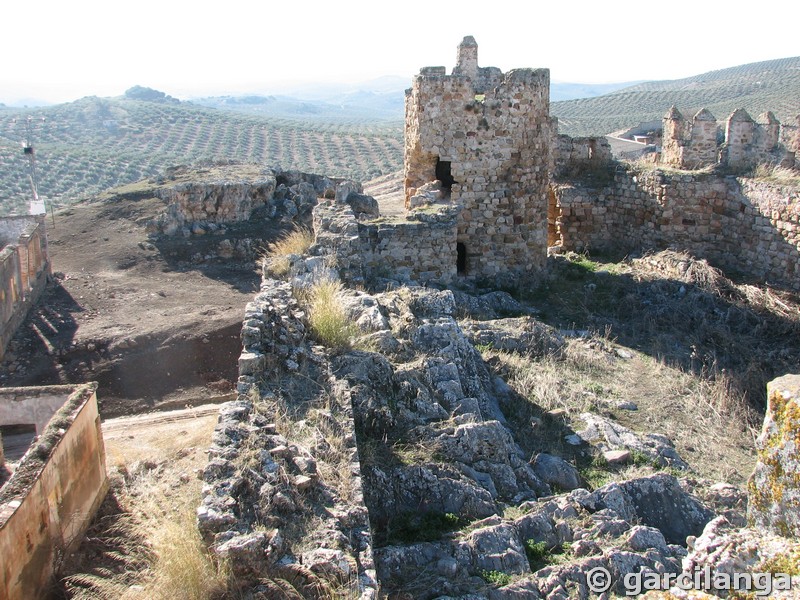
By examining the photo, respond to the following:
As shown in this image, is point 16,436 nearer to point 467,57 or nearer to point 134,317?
point 134,317

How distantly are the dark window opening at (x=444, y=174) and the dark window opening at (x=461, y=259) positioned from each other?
986mm

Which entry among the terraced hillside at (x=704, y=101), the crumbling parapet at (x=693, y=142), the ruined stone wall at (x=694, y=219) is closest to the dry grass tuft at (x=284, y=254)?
the ruined stone wall at (x=694, y=219)

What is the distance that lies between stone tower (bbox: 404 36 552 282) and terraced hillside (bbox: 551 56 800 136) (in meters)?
24.8

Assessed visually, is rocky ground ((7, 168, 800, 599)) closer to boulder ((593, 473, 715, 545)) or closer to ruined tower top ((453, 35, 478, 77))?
boulder ((593, 473, 715, 545))

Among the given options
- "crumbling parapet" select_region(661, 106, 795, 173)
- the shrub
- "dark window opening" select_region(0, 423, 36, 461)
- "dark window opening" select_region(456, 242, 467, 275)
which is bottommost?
"dark window opening" select_region(0, 423, 36, 461)

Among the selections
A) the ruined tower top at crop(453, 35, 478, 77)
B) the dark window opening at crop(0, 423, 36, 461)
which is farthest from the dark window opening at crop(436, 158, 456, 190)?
the dark window opening at crop(0, 423, 36, 461)

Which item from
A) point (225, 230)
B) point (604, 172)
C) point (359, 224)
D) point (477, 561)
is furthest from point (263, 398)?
point (225, 230)

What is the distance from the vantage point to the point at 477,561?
429 cm

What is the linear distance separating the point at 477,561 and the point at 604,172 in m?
11.4

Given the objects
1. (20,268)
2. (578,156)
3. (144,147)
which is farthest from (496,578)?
(144,147)

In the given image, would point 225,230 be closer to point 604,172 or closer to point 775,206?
point 604,172

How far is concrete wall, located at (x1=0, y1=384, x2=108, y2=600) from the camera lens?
5.02 meters

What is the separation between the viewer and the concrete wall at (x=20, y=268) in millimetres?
14469

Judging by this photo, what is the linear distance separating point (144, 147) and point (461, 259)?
148 feet
